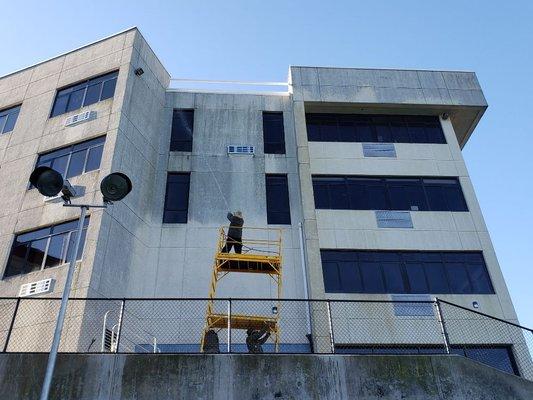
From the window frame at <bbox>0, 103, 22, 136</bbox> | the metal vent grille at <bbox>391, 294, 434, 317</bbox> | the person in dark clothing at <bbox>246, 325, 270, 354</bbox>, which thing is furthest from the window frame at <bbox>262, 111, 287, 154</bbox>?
the window frame at <bbox>0, 103, 22, 136</bbox>

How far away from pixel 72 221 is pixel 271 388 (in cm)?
958

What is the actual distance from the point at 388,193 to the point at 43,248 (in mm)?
13167

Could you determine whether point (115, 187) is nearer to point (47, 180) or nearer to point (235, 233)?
point (47, 180)

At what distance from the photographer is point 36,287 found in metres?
15.5

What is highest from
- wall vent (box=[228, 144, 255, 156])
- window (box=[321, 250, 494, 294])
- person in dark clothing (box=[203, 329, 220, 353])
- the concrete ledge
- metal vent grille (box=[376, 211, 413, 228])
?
wall vent (box=[228, 144, 255, 156])

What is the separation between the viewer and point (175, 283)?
17.5 metres

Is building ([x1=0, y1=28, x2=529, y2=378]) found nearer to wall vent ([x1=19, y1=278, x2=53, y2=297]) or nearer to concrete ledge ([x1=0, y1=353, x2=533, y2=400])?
wall vent ([x1=19, y1=278, x2=53, y2=297])

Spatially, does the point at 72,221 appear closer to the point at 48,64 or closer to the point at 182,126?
the point at 182,126

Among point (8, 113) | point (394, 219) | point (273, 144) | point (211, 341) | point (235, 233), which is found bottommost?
point (211, 341)

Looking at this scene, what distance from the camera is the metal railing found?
1479cm

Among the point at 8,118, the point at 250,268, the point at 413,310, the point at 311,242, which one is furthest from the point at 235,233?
the point at 8,118

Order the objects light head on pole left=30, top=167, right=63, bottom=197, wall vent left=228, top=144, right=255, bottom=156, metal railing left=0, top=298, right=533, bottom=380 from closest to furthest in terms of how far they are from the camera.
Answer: light head on pole left=30, top=167, right=63, bottom=197
metal railing left=0, top=298, right=533, bottom=380
wall vent left=228, top=144, right=255, bottom=156

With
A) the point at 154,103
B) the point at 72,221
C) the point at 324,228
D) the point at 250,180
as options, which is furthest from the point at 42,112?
the point at 324,228

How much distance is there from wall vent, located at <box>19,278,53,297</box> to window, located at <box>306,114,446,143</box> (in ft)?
39.7
